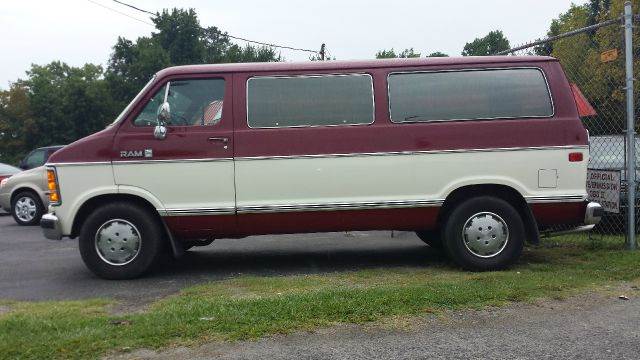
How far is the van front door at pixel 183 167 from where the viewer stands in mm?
6242

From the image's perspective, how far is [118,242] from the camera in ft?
20.7

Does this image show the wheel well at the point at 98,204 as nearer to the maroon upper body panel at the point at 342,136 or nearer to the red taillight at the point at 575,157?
the maroon upper body panel at the point at 342,136

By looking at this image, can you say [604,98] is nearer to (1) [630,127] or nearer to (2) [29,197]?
(1) [630,127]

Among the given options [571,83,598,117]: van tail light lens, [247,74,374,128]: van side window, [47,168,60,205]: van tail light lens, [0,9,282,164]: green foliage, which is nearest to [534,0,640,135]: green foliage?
[571,83,598,117]: van tail light lens

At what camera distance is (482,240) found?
6.32 m

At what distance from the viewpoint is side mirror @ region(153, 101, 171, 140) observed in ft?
20.3

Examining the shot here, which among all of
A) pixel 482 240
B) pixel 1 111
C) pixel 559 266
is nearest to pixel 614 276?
pixel 559 266

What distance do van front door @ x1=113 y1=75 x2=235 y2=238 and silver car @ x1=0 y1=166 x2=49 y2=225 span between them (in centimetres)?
701

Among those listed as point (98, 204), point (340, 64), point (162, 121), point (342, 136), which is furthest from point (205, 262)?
point (340, 64)

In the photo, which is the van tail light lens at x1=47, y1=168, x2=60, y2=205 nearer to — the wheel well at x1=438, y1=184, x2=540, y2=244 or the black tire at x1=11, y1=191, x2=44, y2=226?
the wheel well at x1=438, y1=184, x2=540, y2=244

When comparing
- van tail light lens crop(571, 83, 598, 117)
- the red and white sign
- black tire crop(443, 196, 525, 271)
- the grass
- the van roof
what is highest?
the van roof

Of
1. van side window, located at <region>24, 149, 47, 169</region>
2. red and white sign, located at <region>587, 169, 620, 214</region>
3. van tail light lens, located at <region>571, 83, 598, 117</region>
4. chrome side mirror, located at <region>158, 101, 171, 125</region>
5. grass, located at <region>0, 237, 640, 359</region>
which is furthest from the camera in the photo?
van side window, located at <region>24, 149, 47, 169</region>

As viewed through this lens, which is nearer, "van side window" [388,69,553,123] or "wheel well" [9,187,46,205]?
"van side window" [388,69,553,123]

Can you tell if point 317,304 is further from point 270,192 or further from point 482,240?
point 482,240
